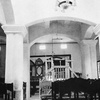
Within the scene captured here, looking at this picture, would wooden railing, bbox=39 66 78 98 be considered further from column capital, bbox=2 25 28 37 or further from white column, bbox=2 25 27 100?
column capital, bbox=2 25 28 37

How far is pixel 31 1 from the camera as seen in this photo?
7.78 meters

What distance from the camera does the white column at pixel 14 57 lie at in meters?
7.23

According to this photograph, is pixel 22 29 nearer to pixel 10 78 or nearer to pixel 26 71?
pixel 10 78

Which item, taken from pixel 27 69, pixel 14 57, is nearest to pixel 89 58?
pixel 27 69

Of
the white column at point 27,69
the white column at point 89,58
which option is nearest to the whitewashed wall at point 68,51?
the white column at point 89,58

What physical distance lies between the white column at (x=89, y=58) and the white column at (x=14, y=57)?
525 cm

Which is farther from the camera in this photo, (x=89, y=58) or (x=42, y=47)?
(x=42, y=47)

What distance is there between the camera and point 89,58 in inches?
459

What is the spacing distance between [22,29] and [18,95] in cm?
250

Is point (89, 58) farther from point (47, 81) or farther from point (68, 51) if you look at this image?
point (68, 51)

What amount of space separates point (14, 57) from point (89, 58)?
5.65 metres

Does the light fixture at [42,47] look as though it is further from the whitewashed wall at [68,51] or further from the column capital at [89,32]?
the column capital at [89,32]

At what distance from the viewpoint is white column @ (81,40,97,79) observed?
1141 cm

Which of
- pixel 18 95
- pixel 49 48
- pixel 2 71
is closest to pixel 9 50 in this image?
pixel 18 95
